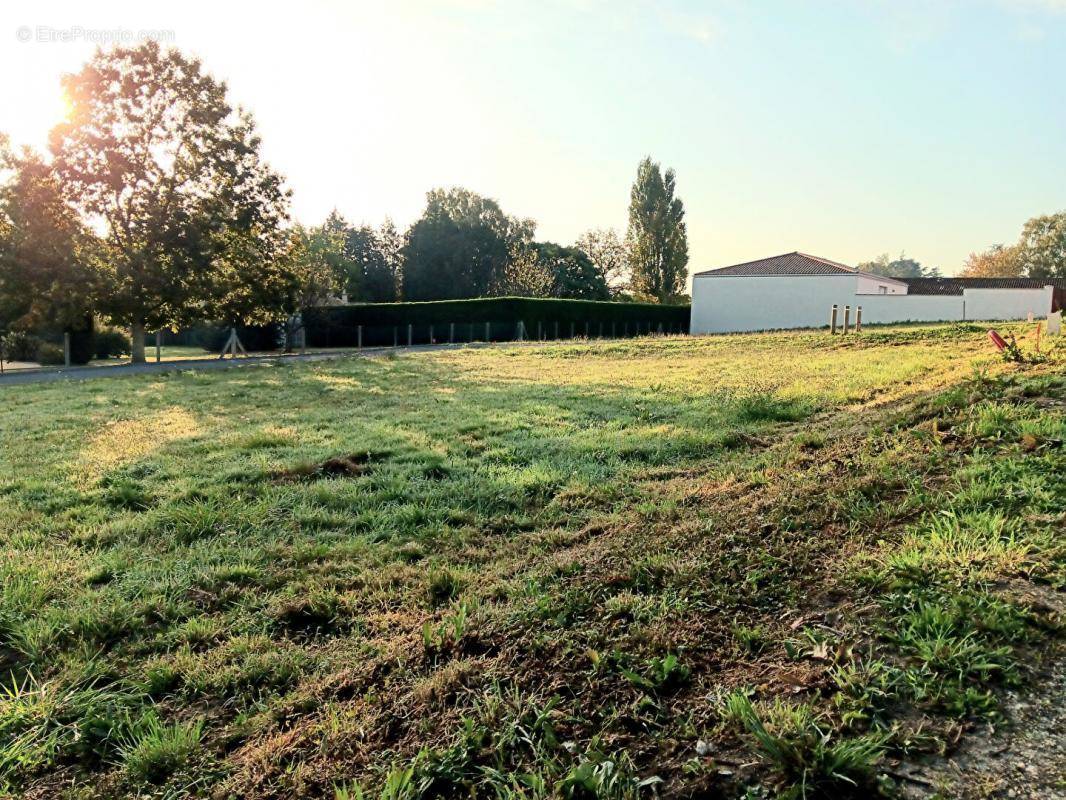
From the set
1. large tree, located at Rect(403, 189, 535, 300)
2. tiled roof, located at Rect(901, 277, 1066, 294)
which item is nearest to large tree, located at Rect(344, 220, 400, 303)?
large tree, located at Rect(403, 189, 535, 300)

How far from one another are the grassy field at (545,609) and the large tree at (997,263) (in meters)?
71.6

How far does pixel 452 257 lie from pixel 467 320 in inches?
976

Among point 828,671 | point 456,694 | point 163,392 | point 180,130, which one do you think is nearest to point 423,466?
point 456,694

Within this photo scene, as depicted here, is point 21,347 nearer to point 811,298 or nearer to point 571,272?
point 811,298

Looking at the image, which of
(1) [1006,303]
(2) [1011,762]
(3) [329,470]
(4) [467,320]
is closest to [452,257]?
(4) [467,320]

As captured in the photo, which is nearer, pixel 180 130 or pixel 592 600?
pixel 592 600

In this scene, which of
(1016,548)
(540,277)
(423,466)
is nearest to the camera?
(1016,548)

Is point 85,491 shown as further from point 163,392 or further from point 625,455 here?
point 163,392

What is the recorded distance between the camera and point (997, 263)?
2474 inches

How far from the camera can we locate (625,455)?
17.6ft

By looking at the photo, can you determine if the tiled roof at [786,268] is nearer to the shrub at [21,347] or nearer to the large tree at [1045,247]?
the shrub at [21,347]

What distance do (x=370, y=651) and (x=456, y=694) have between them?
23.6 inches

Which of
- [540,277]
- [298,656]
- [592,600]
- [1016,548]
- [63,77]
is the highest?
[63,77]

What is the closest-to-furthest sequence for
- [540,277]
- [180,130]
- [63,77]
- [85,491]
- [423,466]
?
[85,491] < [423,466] < [63,77] < [180,130] < [540,277]
